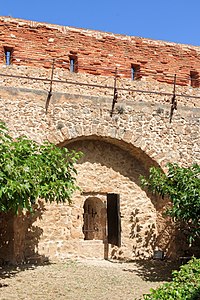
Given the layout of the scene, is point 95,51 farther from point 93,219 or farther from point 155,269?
point 155,269

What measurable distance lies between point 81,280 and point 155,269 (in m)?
2.23

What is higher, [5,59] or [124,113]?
[5,59]

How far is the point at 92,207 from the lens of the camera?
11719 mm

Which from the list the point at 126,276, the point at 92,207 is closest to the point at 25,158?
the point at 126,276

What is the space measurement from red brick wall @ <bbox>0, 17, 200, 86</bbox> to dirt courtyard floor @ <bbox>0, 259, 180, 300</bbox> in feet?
15.9

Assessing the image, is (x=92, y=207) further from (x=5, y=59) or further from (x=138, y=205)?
(x=5, y=59)

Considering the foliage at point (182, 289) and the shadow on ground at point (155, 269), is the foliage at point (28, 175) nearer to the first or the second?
the shadow on ground at point (155, 269)

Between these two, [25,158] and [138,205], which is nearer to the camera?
[25,158]

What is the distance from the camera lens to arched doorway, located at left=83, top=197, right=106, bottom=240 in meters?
11.2

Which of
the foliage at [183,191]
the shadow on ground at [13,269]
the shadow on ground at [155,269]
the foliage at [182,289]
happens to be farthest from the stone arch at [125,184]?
the foliage at [182,289]

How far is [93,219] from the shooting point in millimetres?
11773

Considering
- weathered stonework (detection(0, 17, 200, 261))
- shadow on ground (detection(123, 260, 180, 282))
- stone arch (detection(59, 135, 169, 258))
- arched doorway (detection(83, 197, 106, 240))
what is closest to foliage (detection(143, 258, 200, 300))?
shadow on ground (detection(123, 260, 180, 282))

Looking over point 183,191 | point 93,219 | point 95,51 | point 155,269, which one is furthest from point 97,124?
point 155,269

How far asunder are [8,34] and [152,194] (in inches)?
211
